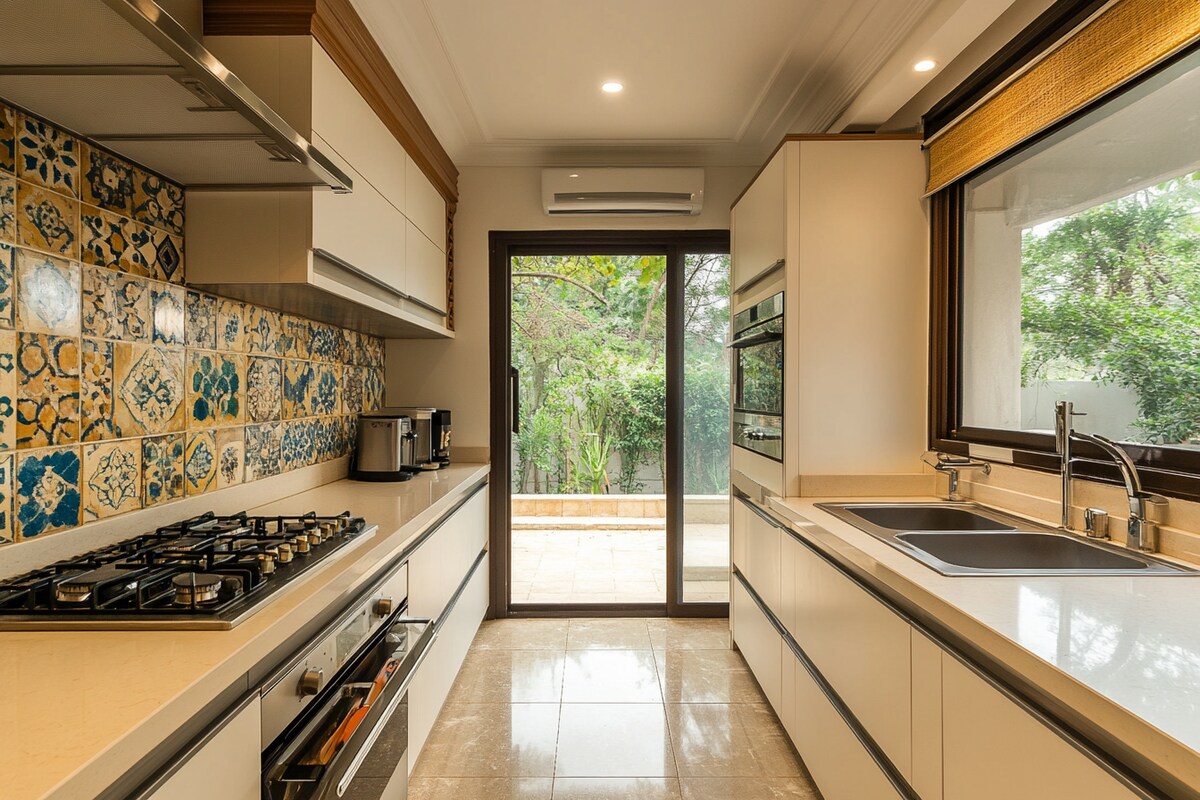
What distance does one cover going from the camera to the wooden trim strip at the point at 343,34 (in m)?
1.73

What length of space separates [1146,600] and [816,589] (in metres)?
0.90

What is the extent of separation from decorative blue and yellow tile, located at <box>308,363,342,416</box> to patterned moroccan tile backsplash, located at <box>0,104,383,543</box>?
363mm

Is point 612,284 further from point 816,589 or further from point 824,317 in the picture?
point 816,589

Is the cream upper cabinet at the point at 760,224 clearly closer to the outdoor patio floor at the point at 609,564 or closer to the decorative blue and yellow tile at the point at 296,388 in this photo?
the outdoor patio floor at the point at 609,564

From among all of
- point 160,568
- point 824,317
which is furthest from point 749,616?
point 160,568

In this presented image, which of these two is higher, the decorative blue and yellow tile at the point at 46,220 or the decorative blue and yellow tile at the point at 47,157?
the decorative blue and yellow tile at the point at 47,157

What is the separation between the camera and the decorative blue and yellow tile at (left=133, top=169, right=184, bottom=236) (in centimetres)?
164

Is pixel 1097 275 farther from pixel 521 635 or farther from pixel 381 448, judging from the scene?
pixel 521 635

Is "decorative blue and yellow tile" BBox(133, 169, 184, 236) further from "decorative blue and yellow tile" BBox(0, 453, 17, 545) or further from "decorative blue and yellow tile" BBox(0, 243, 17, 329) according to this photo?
"decorative blue and yellow tile" BBox(0, 453, 17, 545)

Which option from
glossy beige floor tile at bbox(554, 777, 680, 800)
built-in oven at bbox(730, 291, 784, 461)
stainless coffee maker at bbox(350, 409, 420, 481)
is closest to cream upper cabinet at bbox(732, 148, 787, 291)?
built-in oven at bbox(730, 291, 784, 461)

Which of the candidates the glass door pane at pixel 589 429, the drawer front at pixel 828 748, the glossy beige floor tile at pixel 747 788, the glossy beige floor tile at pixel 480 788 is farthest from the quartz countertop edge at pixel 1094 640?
the glass door pane at pixel 589 429

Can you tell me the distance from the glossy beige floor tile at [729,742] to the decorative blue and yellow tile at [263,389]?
1.85 metres

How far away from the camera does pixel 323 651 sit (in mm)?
1295

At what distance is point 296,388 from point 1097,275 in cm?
257
